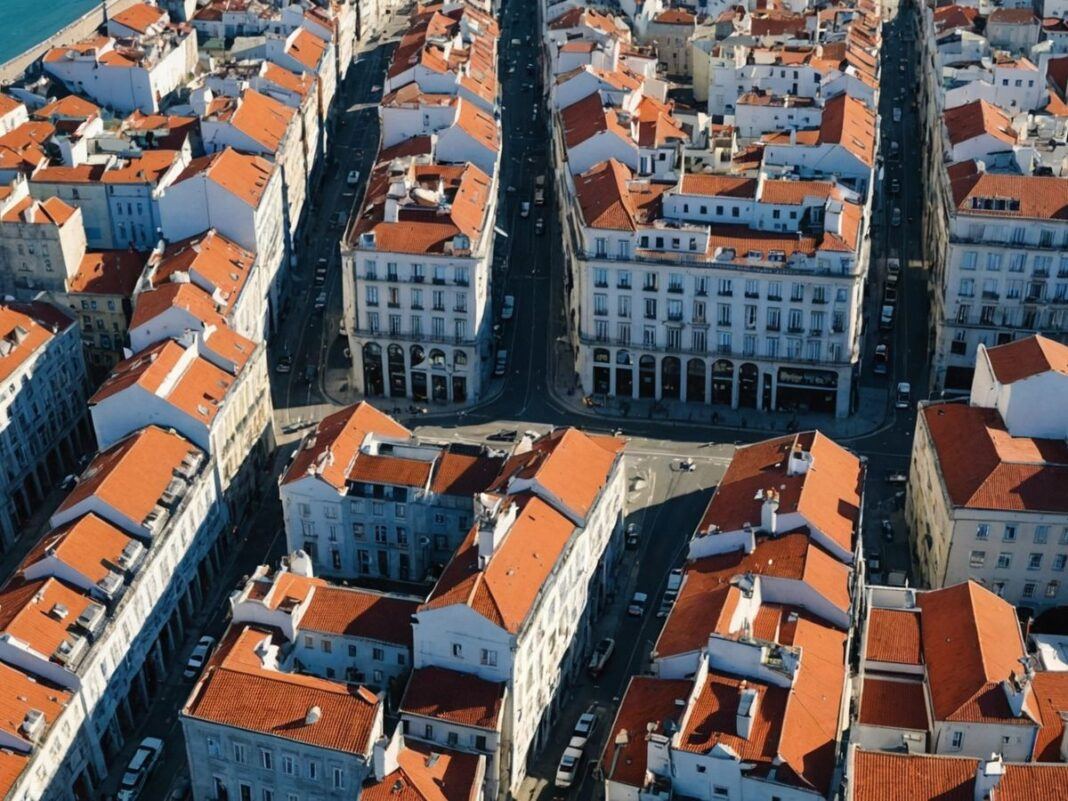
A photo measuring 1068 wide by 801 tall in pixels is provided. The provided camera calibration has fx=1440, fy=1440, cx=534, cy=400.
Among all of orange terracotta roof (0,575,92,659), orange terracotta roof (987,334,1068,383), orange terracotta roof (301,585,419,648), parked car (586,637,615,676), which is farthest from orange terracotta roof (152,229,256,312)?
orange terracotta roof (987,334,1068,383)

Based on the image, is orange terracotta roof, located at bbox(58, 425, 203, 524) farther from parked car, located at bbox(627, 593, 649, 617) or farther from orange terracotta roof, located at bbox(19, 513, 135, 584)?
parked car, located at bbox(627, 593, 649, 617)

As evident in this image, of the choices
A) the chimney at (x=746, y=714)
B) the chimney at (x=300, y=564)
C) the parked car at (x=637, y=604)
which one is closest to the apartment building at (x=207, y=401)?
the chimney at (x=300, y=564)

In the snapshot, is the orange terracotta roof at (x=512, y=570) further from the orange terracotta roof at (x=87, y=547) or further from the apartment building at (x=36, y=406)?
the apartment building at (x=36, y=406)

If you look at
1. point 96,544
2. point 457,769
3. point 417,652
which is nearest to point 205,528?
point 96,544

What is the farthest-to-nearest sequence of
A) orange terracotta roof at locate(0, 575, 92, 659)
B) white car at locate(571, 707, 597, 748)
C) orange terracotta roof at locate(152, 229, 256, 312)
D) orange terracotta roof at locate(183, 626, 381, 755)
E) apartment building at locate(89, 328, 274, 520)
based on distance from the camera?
orange terracotta roof at locate(152, 229, 256, 312), apartment building at locate(89, 328, 274, 520), white car at locate(571, 707, 597, 748), orange terracotta roof at locate(0, 575, 92, 659), orange terracotta roof at locate(183, 626, 381, 755)

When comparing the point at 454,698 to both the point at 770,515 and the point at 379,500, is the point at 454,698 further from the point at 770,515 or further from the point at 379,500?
the point at 770,515
